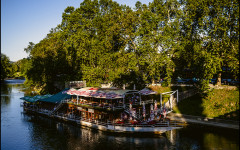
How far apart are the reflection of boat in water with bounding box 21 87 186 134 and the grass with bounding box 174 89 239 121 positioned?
7.05 m

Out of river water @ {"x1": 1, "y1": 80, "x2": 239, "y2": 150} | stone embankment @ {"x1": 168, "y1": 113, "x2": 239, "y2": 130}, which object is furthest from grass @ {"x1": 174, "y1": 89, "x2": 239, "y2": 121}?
river water @ {"x1": 1, "y1": 80, "x2": 239, "y2": 150}

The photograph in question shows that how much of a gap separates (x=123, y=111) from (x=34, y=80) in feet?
222

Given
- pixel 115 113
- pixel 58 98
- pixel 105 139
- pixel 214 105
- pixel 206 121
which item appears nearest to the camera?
pixel 105 139

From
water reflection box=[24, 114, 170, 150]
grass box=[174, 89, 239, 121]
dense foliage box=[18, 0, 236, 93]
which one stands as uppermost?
dense foliage box=[18, 0, 236, 93]

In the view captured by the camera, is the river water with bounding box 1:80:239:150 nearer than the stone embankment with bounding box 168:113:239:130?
Yes

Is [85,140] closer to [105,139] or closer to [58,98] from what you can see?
[105,139]

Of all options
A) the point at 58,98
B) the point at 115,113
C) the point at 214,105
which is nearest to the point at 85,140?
the point at 115,113

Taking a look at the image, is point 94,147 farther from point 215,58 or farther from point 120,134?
point 215,58

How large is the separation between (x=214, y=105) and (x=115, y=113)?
2471 centimetres

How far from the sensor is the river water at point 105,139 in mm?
35531

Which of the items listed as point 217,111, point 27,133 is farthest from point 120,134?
point 217,111

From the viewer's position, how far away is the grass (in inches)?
1852

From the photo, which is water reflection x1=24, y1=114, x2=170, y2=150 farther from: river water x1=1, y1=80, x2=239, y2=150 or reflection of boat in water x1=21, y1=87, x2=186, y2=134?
reflection of boat in water x1=21, y1=87, x2=186, y2=134

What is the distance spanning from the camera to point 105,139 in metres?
39.0
